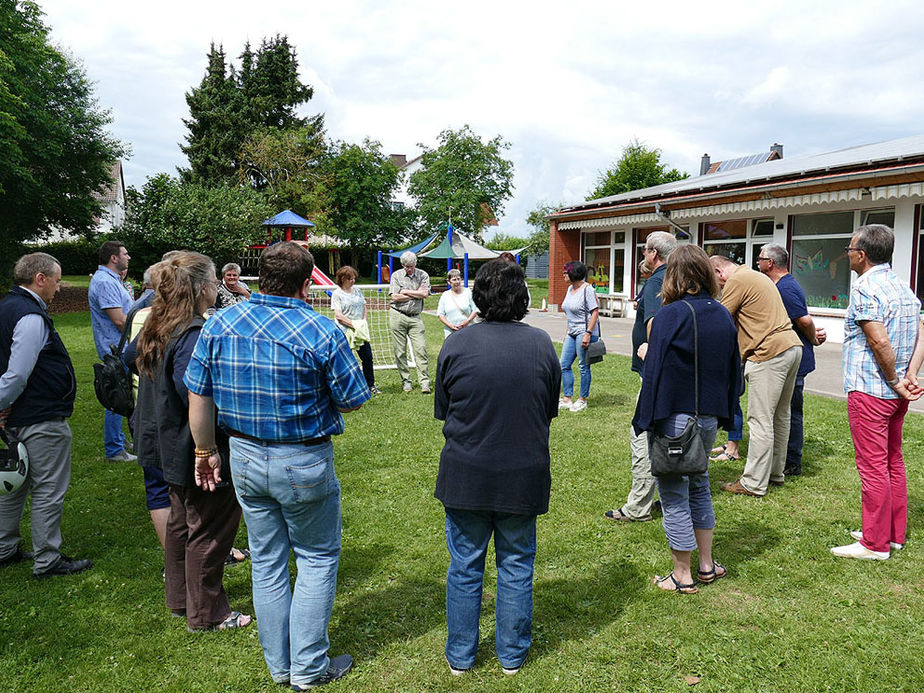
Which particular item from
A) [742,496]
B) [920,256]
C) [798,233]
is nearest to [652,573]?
[742,496]

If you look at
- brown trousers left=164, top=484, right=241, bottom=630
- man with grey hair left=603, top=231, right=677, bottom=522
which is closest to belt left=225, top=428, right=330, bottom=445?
brown trousers left=164, top=484, right=241, bottom=630

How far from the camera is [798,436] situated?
600 cm

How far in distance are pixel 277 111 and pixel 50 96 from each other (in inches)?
910

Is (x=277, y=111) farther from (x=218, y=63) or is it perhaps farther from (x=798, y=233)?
(x=798, y=233)

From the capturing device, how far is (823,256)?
16234 mm

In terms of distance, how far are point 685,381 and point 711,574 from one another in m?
1.29

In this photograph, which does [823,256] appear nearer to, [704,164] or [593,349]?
[593,349]

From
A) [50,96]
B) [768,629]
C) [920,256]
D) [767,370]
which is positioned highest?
[50,96]

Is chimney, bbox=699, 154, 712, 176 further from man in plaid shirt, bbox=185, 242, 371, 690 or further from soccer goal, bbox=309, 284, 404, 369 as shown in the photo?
man in plaid shirt, bbox=185, 242, 371, 690

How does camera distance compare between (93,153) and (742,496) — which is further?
(93,153)

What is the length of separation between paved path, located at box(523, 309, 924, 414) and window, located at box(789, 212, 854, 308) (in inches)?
61.2

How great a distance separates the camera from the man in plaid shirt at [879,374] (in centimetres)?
398

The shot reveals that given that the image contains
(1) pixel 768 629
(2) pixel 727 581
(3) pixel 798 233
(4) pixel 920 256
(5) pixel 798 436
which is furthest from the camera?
(3) pixel 798 233

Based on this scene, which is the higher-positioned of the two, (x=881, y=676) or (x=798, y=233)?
(x=798, y=233)
